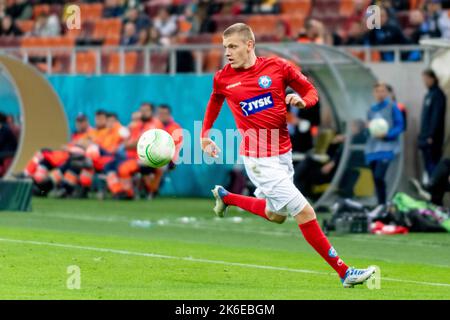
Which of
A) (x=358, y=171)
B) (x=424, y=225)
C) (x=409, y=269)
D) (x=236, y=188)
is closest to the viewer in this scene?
(x=409, y=269)

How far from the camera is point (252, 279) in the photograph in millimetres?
13539

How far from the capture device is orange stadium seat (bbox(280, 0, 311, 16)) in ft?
98.8

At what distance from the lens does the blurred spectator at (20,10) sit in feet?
119

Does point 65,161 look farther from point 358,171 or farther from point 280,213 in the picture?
point 280,213

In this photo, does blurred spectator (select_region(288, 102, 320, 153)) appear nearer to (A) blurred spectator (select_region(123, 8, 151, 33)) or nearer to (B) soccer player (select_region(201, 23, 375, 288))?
(A) blurred spectator (select_region(123, 8, 151, 33))

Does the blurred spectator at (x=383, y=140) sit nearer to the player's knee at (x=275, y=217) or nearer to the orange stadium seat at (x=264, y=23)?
the orange stadium seat at (x=264, y=23)

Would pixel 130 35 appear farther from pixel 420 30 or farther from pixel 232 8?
pixel 420 30

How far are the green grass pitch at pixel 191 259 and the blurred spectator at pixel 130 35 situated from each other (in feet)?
28.4

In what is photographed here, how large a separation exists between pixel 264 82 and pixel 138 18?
63.1 feet

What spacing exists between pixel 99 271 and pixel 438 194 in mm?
8929

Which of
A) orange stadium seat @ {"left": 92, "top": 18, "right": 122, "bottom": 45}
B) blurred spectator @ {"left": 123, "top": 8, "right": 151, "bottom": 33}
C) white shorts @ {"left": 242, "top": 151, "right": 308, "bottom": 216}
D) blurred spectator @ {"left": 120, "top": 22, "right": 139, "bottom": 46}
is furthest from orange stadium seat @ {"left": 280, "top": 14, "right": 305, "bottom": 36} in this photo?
white shorts @ {"left": 242, "top": 151, "right": 308, "bottom": 216}

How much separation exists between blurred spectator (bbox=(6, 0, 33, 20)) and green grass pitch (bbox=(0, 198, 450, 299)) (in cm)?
1427

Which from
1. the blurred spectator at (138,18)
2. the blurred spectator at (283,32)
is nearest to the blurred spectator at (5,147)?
the blurred spectator at (138,18)

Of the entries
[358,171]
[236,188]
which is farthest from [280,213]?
[236,188]
